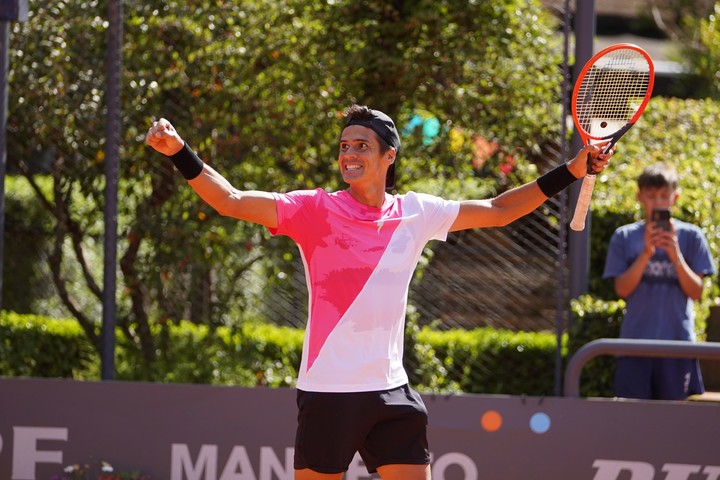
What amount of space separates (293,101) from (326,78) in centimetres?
25

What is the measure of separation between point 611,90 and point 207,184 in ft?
Result: 5.56

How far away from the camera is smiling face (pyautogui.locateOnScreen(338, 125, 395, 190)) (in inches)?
147

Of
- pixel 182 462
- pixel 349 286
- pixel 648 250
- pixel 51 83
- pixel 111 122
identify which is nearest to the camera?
pixel 349 286

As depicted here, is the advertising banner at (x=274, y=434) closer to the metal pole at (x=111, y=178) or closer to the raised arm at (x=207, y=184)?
the metal pole at (x=111, y=178)

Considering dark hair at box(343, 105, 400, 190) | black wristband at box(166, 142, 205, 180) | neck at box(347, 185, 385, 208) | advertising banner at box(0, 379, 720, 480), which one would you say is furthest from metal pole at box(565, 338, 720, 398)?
black wristband at box(166, 142, 205, 180)

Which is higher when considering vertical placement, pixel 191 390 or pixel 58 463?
pixel 191 390

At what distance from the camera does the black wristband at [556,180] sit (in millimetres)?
3836

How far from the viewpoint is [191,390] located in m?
5.13

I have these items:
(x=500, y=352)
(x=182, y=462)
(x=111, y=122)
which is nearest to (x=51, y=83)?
(x=111, y=122)

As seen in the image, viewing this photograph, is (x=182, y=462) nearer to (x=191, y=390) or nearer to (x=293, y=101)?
(x=191, y=390)

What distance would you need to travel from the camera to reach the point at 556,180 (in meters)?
3.85

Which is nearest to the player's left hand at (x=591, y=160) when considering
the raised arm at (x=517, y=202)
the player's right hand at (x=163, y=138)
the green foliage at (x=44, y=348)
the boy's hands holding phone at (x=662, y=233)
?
the raised arm at (x=517, y=202)

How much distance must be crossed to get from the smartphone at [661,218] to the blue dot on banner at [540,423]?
1.15 metres

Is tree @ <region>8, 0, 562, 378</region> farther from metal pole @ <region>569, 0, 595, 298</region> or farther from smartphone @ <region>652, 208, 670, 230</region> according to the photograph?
smartphone @ <region>652, 208, 670, 230</region>
